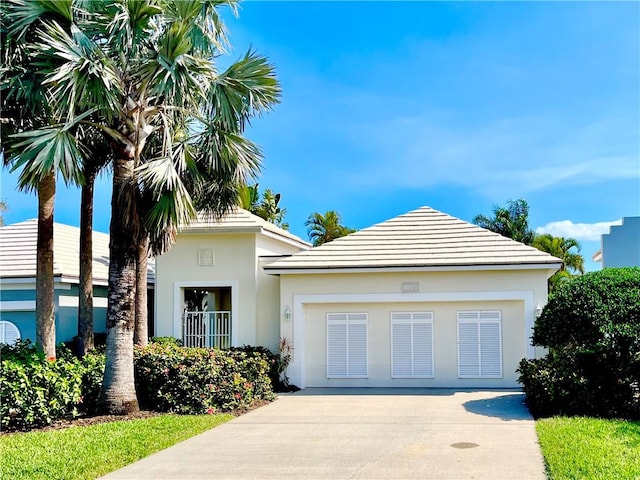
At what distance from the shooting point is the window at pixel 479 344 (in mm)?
17000

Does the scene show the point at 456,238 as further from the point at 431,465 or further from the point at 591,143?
the point at 431,465

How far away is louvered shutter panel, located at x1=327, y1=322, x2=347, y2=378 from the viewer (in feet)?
58.3

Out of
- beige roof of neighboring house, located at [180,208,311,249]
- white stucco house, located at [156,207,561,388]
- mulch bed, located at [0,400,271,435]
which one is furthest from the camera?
beige roof of neighboring house, located at [180,208,311,249]

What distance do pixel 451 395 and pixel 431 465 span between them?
23.8 feet

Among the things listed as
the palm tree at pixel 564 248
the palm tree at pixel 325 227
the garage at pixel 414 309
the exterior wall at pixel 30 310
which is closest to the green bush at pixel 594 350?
the garage at pixel 414 309

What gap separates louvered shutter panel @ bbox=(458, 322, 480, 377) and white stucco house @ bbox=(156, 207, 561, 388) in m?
0.03

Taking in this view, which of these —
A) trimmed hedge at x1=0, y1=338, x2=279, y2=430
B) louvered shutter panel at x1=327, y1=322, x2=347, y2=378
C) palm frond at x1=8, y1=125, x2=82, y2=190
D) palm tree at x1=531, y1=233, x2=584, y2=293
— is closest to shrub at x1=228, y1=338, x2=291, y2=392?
louvered shutter panel at x1=327, y1=322, x2=347, y2=378

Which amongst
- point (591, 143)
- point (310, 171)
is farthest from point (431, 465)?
point (310, 171)

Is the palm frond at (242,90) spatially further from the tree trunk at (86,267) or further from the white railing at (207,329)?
the white railing at (207,329)

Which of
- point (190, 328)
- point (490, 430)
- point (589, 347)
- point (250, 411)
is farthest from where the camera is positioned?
point (190, 328)

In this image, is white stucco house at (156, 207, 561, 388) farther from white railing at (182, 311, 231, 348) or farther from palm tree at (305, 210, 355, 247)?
palm tree at (305, 210, 355, 247)

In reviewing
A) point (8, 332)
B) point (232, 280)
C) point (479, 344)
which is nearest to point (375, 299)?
point (479, 344)

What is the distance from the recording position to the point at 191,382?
13.4m

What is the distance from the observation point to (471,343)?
17.2 meters
